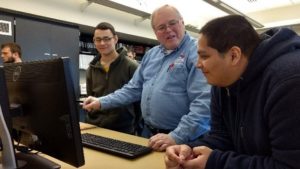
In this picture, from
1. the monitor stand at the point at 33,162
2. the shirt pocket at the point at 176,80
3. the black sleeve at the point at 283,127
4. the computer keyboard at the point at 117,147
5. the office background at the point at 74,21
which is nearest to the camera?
the black sleeve at the point at 283,127

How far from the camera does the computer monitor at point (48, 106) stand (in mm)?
900

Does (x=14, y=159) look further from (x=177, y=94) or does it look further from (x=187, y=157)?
(x=177, y=94)

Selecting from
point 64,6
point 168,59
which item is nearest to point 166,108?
point 168,59

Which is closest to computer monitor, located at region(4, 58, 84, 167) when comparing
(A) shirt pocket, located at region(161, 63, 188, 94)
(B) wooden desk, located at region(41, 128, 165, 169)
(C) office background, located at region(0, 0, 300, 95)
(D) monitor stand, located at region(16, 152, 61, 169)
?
(D) monitor stand, located at region(16, 152, 61, 169)

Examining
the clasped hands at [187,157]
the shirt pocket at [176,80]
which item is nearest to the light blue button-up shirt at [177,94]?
the shirt pocket at [176,80]

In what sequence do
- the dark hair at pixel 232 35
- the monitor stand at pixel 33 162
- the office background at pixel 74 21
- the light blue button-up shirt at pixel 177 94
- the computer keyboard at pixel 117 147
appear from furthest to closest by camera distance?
the office background at pixel 74 21 < the light blue button-up shirt at pixel 177 94 < the computer keyboard at pixel 117 147 < the monitor stand at pixel 33 162 < the dark hair at pixel 232 35

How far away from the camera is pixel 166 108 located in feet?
5.11

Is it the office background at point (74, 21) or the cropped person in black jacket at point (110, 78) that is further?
the office background at point (74, 21)

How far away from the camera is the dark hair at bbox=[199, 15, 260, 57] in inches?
35.3

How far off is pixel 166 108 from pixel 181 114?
0.08 meters

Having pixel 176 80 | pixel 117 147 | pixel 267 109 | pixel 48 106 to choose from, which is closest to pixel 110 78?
pixel 176 80

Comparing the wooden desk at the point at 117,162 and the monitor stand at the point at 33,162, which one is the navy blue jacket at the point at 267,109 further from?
the monitor stand at the point at 33,162

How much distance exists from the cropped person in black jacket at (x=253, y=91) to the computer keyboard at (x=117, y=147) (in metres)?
0.22

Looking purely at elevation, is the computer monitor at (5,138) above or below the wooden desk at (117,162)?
above
